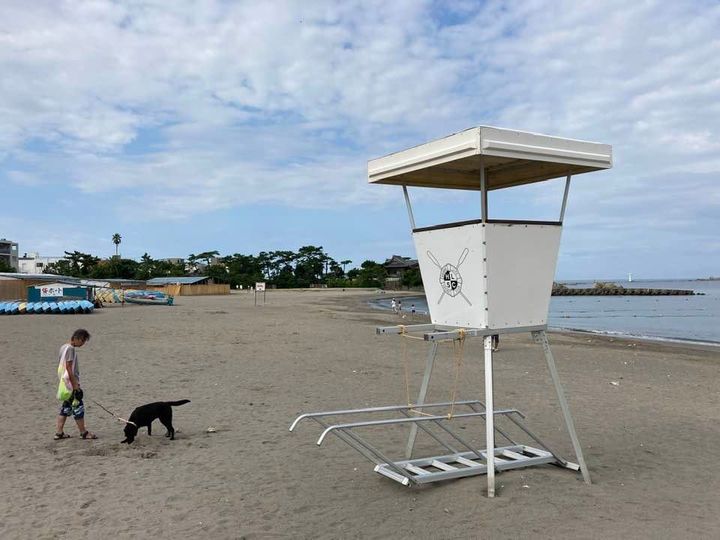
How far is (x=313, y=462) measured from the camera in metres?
6.27

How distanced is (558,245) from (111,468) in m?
5.17

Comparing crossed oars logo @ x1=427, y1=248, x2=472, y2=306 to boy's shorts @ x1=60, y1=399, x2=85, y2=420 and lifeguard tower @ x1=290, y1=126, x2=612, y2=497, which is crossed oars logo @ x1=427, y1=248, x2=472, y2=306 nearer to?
lifeguard tower @ x1=290, y1=126, x2=612, y2=497

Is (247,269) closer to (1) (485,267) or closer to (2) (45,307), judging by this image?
(2) (45,307)

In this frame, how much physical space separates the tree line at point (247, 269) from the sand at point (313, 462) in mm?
82573

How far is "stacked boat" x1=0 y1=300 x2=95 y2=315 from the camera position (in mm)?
31000

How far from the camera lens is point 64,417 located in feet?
23.3

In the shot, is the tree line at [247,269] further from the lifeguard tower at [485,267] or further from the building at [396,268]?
the lifeguard tower at [485,267]

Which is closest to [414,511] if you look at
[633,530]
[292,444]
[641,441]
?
[633,530]

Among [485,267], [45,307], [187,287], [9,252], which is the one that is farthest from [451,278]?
[9,252]

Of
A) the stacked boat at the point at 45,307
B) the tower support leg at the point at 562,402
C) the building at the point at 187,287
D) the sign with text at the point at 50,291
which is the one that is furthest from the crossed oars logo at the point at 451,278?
the building at the point at 187,287

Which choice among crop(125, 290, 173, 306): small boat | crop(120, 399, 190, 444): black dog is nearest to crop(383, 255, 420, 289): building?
crop(125, 290, 173, 306): small boat

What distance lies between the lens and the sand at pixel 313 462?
453 centimetres

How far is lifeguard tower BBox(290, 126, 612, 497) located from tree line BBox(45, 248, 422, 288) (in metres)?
90.1

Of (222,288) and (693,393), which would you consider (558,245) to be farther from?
(222,288)
